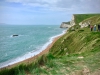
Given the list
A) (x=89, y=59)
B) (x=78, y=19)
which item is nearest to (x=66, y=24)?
(x=78, y=19)

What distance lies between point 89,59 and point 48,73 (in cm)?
449

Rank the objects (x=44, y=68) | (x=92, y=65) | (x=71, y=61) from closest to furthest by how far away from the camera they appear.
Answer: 1. (x=44, y=68)
2. (x=92, y=65)
3. (x=71, y=61)

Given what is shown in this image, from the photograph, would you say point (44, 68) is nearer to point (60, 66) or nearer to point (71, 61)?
point (60, 66)

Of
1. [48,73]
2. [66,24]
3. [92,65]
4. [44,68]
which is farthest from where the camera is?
[66,24]

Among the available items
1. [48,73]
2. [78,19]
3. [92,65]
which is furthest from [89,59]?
[78,19]

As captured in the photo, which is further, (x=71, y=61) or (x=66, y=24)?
(x=66, y=24)

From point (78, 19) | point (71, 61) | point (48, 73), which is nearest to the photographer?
point (48, 73)

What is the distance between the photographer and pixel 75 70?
33.4 feet

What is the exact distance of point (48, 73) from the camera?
9.61m

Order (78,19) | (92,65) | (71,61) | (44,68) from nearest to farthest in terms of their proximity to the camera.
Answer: (44,68) → (92,65) → (71,61) → (78,19)

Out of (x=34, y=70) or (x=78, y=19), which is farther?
(x=78, y=19)

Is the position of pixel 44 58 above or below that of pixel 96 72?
above

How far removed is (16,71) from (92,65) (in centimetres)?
549

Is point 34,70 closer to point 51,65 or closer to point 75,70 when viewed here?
point 51,65
